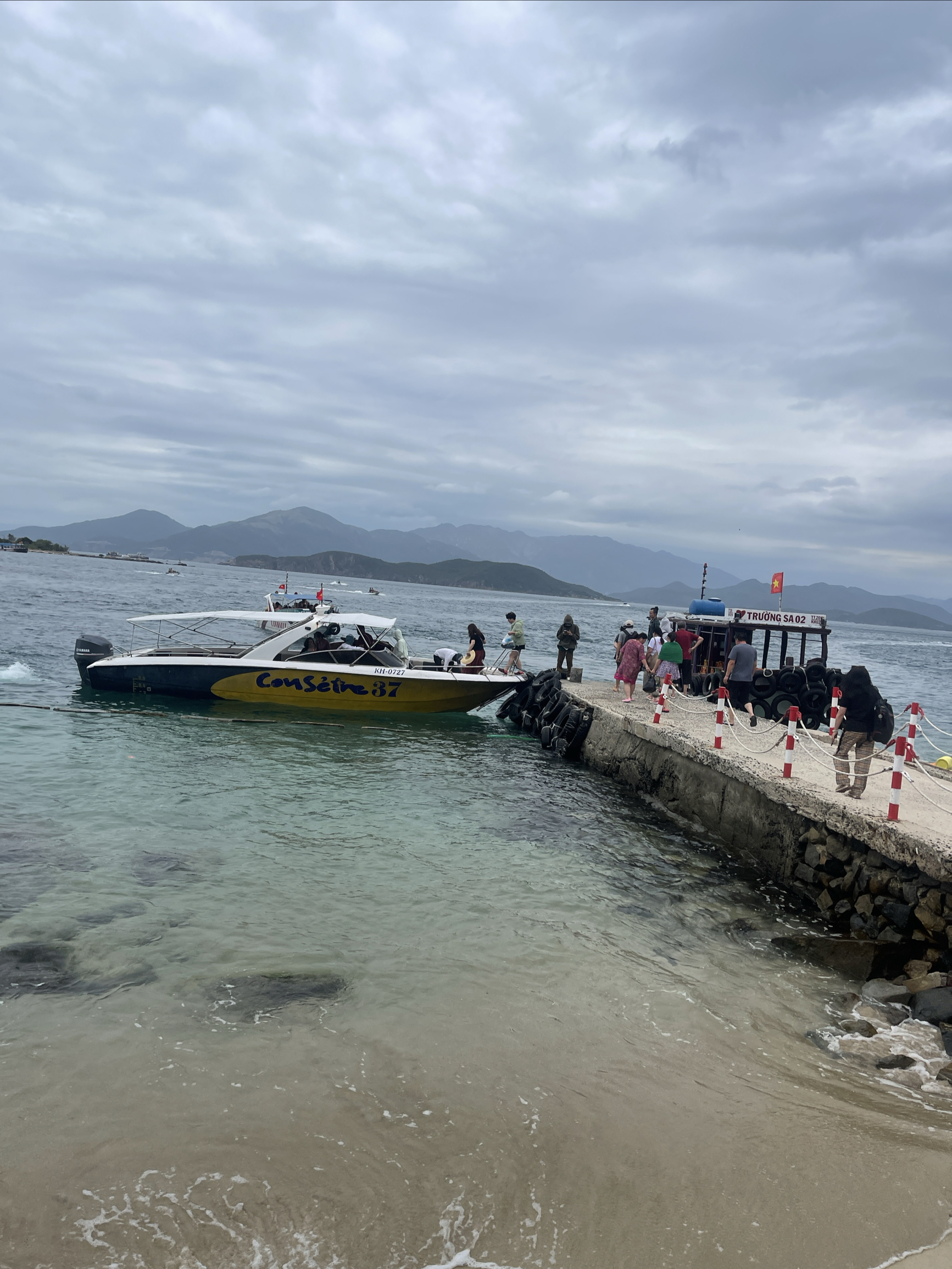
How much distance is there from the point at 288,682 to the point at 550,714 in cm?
624

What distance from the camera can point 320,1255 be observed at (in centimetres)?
379

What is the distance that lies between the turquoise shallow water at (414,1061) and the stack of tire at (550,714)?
18.9 ft

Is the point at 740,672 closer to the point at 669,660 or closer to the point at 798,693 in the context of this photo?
the point at 669,660

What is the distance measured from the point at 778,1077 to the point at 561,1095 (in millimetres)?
1624

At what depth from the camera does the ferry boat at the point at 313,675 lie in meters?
18.6

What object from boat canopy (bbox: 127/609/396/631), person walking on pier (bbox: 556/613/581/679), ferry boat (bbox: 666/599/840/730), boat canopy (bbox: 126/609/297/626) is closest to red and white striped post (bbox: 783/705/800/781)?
ferry boat (bbox: 666/599/840/730)

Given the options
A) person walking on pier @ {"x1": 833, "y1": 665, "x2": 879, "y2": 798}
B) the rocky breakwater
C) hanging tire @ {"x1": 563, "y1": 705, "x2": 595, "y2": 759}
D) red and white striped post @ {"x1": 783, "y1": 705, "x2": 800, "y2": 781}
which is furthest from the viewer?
hanging tire @ {"x1": 563, "y1": 705, "x2": 595, "y2": 759}

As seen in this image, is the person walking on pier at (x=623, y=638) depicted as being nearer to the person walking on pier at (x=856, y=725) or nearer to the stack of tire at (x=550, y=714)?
the stack of tire at (x=550, y=714)

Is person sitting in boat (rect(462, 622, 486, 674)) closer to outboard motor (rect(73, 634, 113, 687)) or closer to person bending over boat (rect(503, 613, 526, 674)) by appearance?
person bending over boat (rect(503, 613, 526, 674))

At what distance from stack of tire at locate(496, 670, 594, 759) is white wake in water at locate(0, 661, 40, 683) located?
511 inches

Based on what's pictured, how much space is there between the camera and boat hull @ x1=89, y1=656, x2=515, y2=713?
732 inches

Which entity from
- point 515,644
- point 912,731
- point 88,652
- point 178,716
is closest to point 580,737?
point 515,644

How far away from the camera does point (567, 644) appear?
68.3ft

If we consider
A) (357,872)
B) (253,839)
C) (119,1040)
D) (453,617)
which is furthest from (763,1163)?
(453,617)
